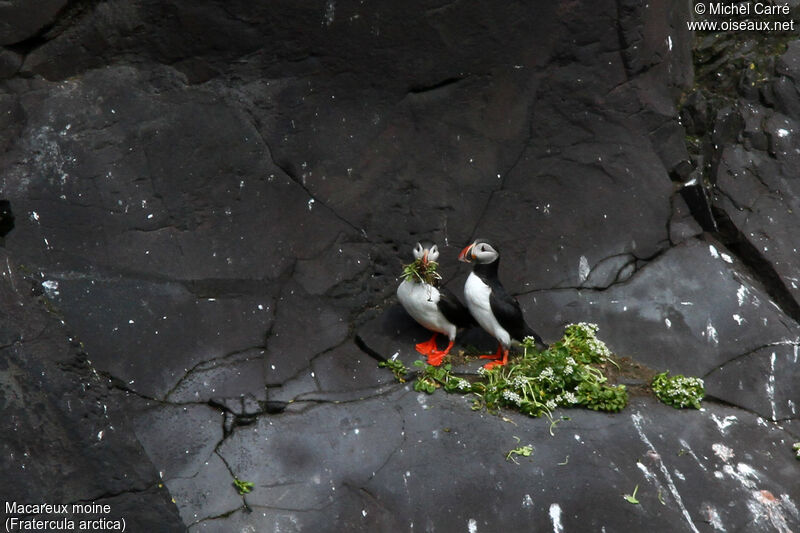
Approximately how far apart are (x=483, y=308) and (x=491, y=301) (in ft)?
0.26

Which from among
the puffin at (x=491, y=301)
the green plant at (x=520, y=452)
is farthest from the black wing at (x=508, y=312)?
the green plant at (x=520, y=452)

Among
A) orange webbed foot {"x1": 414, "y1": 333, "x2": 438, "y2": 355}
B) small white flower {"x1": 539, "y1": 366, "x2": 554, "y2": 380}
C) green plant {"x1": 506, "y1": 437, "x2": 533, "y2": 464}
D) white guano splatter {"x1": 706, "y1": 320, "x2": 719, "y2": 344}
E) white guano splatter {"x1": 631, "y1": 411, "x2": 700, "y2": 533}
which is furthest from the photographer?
white guano splatter {"x1": 706, "y1": 320, "x2": 719, "y2": 344}

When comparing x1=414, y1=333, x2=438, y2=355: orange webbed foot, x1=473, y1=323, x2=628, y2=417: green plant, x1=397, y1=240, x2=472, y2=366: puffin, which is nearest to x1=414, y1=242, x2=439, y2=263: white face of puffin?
x1=397, y1=240, x2=472, y2=366: puffin

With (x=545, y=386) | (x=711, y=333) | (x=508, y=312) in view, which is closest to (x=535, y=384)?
(x=545, y=386)

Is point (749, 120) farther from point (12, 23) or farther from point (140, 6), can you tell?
point (12, 23)

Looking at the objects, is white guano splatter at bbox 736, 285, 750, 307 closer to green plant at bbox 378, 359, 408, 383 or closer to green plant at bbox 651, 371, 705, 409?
green plant at bbox 651, 371, 705, 409

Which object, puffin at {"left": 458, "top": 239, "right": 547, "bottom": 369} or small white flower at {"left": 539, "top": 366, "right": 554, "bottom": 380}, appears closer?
small white flower at {"left": 539, "top": 366, "right": 554, "bottom": 380}

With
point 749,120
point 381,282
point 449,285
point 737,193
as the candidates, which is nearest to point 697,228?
point 737,193

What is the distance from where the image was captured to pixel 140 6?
6.02m

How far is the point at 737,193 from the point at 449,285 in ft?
7.46

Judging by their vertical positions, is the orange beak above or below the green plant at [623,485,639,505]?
above

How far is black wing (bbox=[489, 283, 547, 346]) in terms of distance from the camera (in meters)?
6.15

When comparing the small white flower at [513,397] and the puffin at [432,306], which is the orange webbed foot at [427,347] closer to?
the puffin at [432,306]

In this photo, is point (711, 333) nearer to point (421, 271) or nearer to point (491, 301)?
point (491, 301)
